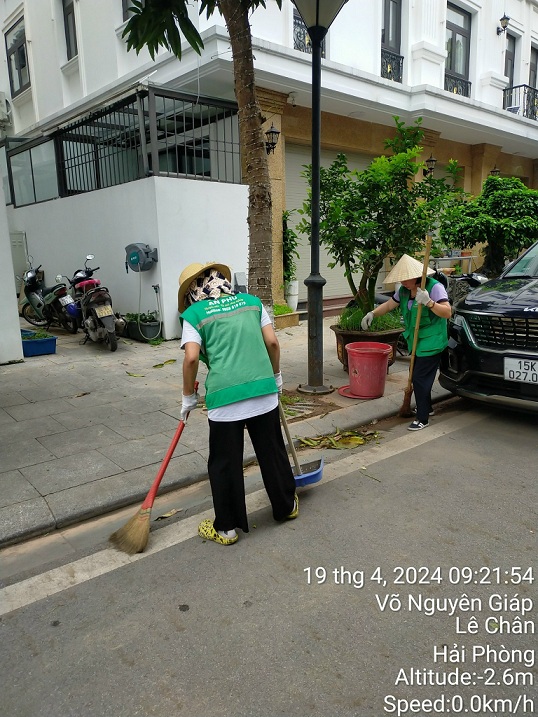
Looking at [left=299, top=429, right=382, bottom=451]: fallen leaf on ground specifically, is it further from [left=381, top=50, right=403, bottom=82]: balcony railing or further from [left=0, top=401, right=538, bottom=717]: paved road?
[left=381, top=50, right=403, bottom=82]: balcony railing

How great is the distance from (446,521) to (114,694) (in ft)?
6.84

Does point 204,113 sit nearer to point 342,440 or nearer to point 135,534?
point 342,440

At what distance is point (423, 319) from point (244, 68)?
9.20ft

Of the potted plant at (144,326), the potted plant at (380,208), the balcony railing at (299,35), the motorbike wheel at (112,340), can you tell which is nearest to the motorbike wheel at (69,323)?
the potted plant at (144,326)

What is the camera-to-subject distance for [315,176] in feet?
17.8

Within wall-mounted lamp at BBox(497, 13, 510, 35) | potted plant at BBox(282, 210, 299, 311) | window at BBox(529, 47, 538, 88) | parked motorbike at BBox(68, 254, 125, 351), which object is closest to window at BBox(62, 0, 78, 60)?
potted plant at BBox(282, 210, 299, 311)

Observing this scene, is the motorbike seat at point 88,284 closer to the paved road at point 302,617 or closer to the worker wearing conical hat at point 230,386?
the worker wearing conical hat at point 230,386

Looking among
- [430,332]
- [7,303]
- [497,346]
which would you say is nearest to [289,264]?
[7,303]

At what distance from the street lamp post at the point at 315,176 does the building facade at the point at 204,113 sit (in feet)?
11.6

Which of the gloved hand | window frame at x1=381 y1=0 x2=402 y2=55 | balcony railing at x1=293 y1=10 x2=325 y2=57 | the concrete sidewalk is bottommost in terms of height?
the concrete sidewalk

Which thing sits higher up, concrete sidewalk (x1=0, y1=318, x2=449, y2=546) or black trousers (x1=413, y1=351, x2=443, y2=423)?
black trousers (x1=413, y1=351, x2=443, y2=423)

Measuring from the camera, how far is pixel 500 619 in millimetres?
2410

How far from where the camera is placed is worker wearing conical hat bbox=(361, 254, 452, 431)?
182 inches

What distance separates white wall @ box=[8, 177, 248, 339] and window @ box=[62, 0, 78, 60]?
16.4ft
